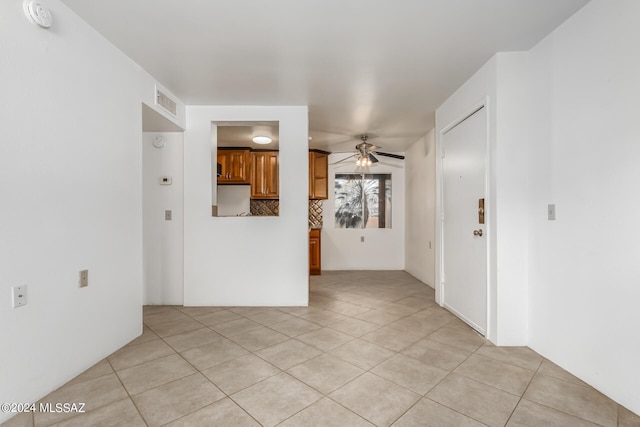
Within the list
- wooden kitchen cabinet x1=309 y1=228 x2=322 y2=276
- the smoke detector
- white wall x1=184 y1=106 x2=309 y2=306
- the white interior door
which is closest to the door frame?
the white interior door

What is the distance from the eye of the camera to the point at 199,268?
349 centimetres

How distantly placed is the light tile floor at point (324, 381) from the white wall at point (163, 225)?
0.66 metres

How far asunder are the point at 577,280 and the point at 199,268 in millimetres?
3513

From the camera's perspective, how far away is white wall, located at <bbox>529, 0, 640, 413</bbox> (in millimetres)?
1628

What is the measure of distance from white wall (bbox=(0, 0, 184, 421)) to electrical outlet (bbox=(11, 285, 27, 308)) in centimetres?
2

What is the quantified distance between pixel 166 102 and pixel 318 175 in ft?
10.4

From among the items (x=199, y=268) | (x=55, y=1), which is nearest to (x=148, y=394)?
(x=199, y=268)

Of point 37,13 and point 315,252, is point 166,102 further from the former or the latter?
point 315,252

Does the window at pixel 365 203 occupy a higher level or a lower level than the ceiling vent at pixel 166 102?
lower

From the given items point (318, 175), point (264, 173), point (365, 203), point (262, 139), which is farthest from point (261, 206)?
point (365, 203)

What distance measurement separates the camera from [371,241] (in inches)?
240

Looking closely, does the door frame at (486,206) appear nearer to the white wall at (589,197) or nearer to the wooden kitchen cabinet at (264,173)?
the white wall at (589,197)

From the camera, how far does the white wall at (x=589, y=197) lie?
1628mm

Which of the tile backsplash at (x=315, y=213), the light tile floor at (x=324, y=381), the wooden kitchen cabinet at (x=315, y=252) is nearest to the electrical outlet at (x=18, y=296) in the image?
the light tile floor at (x=324, y=381)
